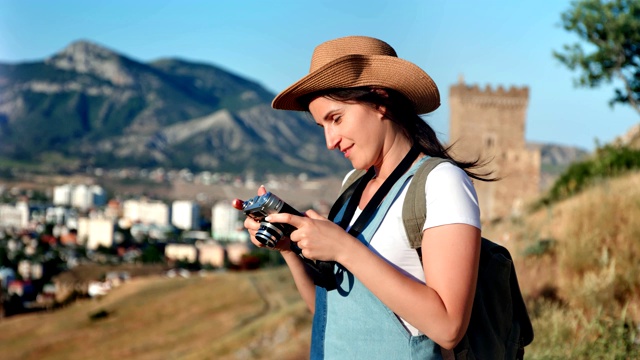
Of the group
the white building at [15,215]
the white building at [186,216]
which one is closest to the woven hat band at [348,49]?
the white building at [186,216]

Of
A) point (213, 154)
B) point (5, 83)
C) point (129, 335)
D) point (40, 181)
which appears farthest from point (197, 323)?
point (5, 83)

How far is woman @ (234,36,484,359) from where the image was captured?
4.86 feet

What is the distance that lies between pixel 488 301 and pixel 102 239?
75.2m

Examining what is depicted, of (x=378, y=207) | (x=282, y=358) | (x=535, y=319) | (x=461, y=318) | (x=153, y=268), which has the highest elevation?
(x=378, y=207)

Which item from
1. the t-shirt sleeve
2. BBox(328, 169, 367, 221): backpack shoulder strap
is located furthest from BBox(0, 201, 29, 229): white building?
the t-shirt sleeve

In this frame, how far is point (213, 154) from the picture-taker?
147 m

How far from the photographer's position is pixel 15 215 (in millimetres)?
87250

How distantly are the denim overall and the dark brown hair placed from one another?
0.10 metres

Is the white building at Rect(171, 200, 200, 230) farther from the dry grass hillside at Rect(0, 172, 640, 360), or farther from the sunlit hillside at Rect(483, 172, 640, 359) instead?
the sunlit hillside at Rect(483, 172, 640, 359)

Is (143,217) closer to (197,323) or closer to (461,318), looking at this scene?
(197,323)

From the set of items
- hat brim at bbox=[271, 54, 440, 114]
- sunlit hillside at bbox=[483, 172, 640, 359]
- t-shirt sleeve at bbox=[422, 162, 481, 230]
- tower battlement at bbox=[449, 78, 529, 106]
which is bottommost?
sunlit hillside at bbox=[483, 172, 640, 359]

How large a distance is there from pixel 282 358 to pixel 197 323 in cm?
1265

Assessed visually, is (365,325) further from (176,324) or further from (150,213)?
(150,213)

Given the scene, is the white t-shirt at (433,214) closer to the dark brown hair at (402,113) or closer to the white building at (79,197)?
the dark brown hair at (402,113)
